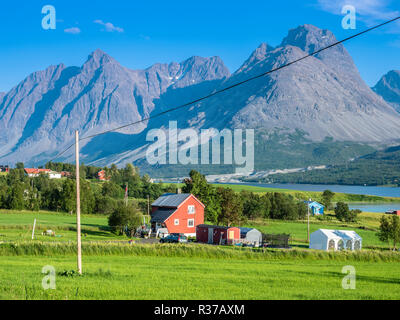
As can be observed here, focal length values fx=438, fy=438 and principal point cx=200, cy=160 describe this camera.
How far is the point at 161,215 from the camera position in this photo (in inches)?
2469

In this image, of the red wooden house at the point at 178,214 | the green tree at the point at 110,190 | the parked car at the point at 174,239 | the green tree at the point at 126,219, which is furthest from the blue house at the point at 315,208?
the parked car at the point at 174,239

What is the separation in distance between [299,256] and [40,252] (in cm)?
1925

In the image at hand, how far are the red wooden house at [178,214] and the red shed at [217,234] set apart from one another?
6.47 metres

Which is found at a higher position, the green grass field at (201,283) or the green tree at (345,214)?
the green grass field at (201,283)

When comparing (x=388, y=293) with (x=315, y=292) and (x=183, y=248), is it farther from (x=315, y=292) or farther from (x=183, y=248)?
(x=183, y=248)

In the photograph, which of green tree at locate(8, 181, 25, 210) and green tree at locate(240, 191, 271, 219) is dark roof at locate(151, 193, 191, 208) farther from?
green tree at locate(8, 181, 25, 210)

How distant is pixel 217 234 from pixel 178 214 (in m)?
9.90

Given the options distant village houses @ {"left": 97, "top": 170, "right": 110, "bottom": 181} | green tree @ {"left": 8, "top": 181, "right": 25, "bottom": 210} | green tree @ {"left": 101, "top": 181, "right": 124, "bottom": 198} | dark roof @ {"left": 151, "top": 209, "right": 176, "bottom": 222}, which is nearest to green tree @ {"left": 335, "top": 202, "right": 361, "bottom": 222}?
dark roof @ {"left": 151, "top": 209, "right": 176, "bottom": 222}

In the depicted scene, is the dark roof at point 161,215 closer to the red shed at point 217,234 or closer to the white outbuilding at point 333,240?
the red shed at point 217,234

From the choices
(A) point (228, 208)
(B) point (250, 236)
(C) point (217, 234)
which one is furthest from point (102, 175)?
(B) point (250, 236)

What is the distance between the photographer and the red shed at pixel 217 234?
5309 centimetres

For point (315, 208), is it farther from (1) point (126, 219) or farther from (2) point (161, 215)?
(1) point (126, 219)

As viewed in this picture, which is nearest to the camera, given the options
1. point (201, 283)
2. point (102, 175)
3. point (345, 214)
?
point (201, 283)
